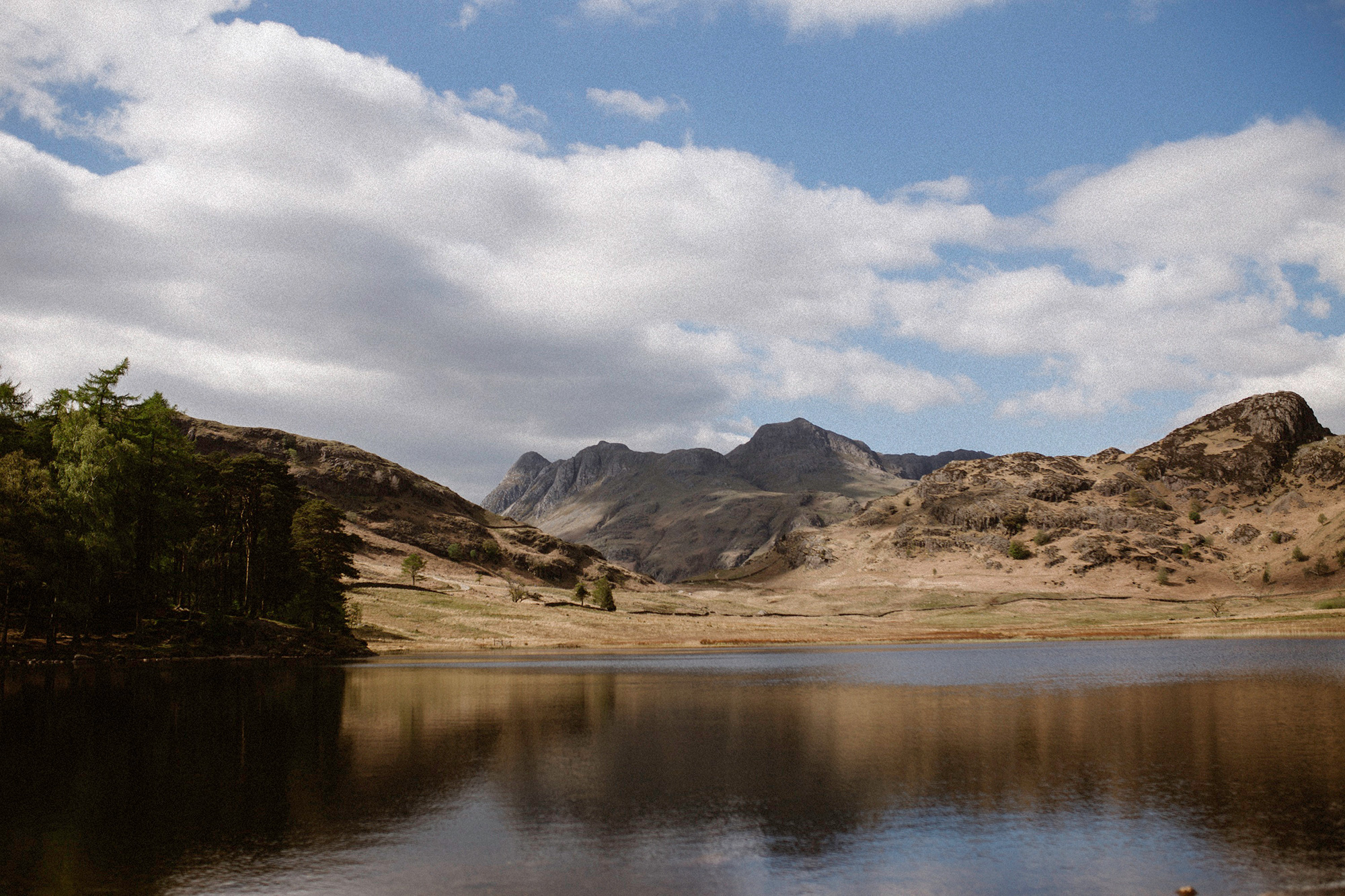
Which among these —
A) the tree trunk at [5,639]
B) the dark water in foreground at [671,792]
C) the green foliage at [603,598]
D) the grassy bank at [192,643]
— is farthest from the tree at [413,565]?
the dark water in foreground at [671,792]

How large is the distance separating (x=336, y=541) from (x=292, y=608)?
32.7 ft

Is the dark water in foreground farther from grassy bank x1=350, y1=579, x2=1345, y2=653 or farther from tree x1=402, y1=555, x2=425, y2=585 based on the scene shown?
tree x1=402, y1=555, x2=425, y2=585

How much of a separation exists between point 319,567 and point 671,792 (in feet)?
268

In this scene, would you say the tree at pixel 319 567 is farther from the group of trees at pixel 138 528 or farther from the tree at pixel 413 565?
the tree at pixel 413 565

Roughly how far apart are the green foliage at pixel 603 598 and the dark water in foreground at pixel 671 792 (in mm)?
100232

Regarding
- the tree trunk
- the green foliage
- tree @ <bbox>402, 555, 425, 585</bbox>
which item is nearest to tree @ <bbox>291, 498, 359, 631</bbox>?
the tree trunk

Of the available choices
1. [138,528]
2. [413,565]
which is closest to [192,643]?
[138,528]

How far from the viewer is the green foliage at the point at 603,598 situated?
151 m

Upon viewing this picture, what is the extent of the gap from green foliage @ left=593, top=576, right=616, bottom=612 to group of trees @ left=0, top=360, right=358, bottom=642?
56.6 meters

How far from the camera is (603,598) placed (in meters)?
151

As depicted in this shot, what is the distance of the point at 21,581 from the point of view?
6406 cm

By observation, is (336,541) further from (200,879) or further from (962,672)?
(200,879)

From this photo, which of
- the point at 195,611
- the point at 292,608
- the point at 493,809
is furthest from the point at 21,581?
the point at 493,809

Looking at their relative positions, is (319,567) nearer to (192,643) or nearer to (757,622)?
(192,643)
